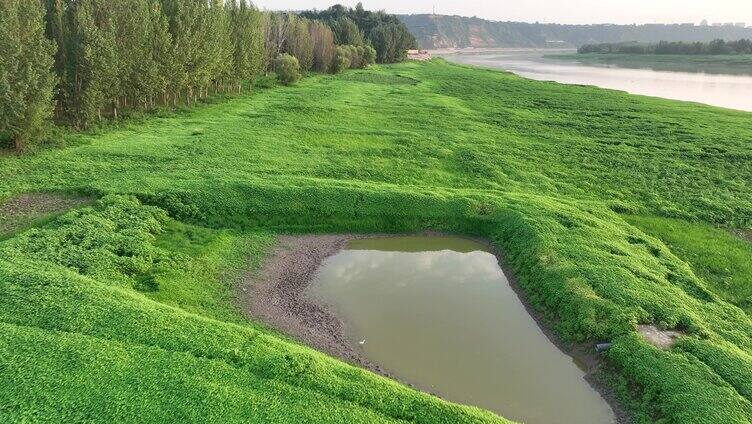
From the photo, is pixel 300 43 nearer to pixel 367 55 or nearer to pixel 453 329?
pixel 367 55

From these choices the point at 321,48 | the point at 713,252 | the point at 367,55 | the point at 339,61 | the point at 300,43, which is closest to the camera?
the point at 713,252

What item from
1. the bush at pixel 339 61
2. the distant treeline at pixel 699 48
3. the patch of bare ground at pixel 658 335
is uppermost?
the distant treeline at pixel 699 48

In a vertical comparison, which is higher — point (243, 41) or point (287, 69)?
point (243, 41)

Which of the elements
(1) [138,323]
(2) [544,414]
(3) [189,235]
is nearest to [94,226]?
(3) [189,235]

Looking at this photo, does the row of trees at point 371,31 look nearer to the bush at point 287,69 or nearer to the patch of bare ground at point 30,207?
the bush at point 287,69

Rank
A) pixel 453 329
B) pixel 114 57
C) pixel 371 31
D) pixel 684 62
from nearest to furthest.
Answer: pixel 453 329 < pixel 114 57 < pixel 371 31 < pixel 684 62

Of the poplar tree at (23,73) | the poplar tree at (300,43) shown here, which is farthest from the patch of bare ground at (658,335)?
the poplar tree at (300,43)

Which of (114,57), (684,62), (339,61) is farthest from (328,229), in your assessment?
(684,62)
